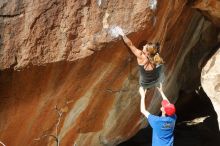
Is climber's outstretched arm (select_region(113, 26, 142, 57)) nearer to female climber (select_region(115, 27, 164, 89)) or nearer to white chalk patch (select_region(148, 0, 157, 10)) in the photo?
female climber (select_region(115, 27, 164, 89))


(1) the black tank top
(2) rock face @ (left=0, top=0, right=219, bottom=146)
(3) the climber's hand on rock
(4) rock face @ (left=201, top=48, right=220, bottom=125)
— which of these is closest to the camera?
(2) rock face @ (left=0, top=0, right=219, bottom=146)

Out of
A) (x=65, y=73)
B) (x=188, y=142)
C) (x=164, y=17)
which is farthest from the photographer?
(x=188, y=142)

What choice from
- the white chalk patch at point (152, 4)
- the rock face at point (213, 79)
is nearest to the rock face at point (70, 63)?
the white chalk patch at point (152, 4)

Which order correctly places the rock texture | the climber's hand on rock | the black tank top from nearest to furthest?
the climber's hand on rock, the black tank top, the rock texture

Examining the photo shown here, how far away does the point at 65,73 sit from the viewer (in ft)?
20.9

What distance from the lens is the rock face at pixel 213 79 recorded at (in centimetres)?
797

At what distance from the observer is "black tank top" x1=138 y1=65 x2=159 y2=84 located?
22.6ft

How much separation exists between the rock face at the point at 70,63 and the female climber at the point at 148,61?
107 mm

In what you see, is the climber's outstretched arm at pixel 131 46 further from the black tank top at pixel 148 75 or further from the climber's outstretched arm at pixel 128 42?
the black tank top at pixel 148 75

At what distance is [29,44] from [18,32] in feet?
0.67

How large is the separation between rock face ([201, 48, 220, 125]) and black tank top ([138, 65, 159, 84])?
130 cm

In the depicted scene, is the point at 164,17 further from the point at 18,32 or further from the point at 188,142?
the point at 188,142

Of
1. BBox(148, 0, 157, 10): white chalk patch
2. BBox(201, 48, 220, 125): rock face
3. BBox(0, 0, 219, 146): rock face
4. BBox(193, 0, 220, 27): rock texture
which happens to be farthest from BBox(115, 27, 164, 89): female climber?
BBox(201, 48, 220, 125): rock face

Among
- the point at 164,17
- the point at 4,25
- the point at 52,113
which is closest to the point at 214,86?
the point at 164,17
